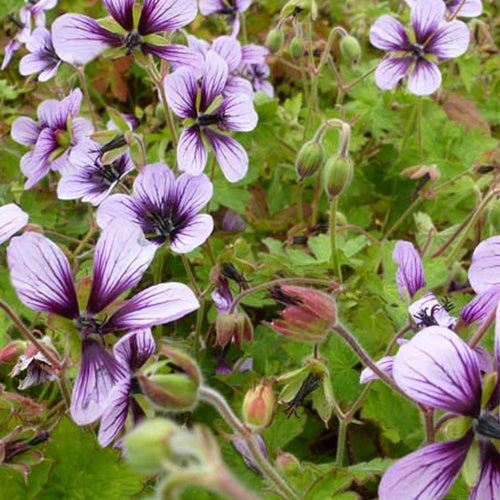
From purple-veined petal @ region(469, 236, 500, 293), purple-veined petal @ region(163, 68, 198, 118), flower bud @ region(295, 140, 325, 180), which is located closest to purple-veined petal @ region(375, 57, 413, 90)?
flower bud @ region(295, 140, 325, 180)

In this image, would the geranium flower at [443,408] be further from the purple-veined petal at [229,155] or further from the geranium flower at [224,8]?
the geranium flower at [224,8]

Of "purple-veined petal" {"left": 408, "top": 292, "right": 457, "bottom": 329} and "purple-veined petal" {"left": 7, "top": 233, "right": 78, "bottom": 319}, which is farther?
"purple-veined petal" {"left": 408, "top": 292, "right": 457, "bottom": 329}

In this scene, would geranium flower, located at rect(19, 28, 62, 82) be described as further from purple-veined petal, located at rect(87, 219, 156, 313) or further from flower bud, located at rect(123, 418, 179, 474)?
flower bud, located at rect(123, 418, 179, 474)

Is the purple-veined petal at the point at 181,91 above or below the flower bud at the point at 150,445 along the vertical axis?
→ below

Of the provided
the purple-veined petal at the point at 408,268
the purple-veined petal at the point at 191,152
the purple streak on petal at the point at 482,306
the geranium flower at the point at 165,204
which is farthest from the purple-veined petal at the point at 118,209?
the purple streak on petal at the point at 482,306

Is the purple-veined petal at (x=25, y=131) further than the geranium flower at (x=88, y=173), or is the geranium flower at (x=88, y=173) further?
the purple-veined petal at (x=25, y=131)

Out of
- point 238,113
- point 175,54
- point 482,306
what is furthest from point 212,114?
point 482,306
